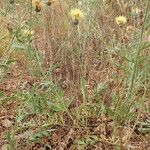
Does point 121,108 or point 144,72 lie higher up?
point 144,72

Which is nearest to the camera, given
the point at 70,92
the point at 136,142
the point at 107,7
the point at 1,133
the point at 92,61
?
the point at 136,142

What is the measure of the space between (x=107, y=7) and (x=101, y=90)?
56.2 inches

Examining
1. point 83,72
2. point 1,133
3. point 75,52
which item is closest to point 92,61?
point 75,52

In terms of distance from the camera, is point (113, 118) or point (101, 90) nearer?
point (113, 118)

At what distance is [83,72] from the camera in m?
2.49

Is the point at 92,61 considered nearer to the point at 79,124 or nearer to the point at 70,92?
the point at 70,92

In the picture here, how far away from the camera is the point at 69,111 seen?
7.70ft

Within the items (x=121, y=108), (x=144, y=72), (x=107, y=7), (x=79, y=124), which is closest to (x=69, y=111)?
(x=79, y=124)

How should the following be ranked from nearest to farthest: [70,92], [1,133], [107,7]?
1. [1,133]
2. [70,92]
3. [107,7]

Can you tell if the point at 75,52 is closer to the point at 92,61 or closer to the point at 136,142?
the point at 92,61

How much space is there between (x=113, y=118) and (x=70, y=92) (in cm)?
39

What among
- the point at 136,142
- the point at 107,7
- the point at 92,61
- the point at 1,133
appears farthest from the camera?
the point at 107,7

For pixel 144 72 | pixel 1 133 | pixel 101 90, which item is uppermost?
pixel 144 72

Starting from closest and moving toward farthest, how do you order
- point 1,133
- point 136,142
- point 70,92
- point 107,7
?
point 136,142
point 1,133
point 70,92
point 107,7
